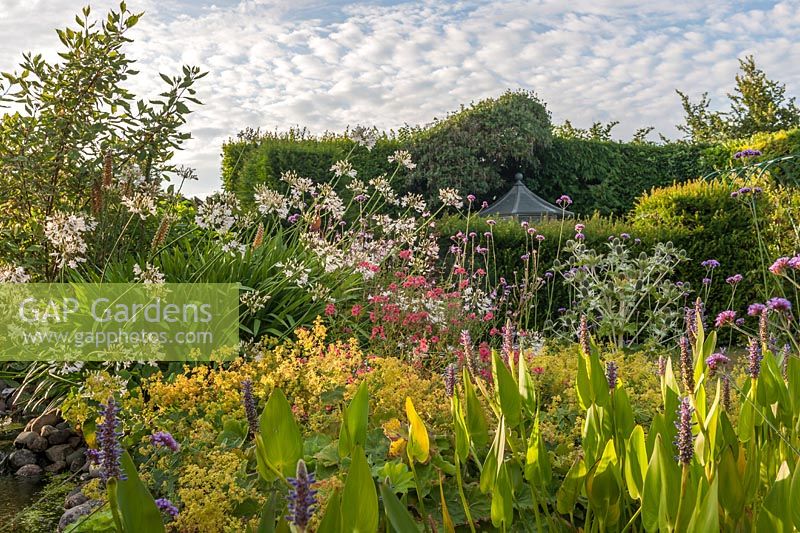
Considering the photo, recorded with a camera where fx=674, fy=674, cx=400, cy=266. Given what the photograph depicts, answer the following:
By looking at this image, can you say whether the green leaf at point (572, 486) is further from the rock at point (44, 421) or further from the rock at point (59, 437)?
the rock at point (44, 421)

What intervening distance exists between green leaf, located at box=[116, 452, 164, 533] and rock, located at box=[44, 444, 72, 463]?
3951mm

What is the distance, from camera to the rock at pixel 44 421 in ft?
15.2

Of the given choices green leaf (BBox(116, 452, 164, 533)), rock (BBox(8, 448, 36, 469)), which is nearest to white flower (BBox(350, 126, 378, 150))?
rock (BBox(8, 448, 36, 469))

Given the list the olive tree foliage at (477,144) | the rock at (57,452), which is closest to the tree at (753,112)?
the olive tree foliage at (477,144)

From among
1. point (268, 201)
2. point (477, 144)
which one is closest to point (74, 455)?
point (268, 201)

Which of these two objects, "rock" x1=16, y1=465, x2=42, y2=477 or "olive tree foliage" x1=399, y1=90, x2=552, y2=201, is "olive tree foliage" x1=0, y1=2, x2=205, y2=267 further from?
"olive tree foliage" x1=399, y1=90, x2=552, y2=201

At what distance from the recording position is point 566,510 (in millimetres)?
1854

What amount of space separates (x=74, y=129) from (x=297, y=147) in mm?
6663

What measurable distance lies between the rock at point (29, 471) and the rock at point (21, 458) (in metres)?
0.07

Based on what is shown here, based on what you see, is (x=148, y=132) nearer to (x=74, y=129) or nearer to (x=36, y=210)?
(x=74, y=129)

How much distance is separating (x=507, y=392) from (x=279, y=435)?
60cm

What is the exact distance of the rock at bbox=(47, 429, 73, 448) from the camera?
4.55 meters

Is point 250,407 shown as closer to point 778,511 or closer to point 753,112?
point 778,511

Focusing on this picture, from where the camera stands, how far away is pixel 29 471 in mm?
4312
